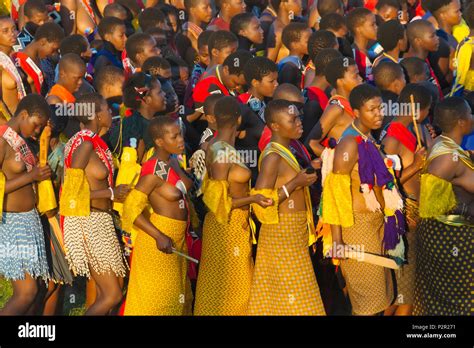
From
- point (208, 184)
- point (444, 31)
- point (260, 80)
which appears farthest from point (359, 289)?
point (444, 31)

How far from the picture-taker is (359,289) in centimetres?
962

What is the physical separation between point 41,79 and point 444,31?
14.2 ft

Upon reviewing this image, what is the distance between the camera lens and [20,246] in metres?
9.56

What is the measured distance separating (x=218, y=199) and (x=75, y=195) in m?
1.11

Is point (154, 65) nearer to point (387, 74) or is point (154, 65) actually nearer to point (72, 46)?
point (72, 46)

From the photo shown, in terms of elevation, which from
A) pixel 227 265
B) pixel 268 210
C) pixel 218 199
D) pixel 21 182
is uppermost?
pixel 21 182

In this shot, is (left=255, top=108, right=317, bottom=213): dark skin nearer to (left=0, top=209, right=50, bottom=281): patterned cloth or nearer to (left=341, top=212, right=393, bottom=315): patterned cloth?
(left=341, top=212, right=393, bottom=315): patterned cloth

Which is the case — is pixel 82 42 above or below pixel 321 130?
above

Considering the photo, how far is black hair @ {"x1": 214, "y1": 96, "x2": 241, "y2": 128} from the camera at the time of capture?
9.73 meters

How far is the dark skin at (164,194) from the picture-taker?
30.8 feet

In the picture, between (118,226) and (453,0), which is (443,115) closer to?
(118,226)

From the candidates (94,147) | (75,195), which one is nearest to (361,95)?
(94,147)
